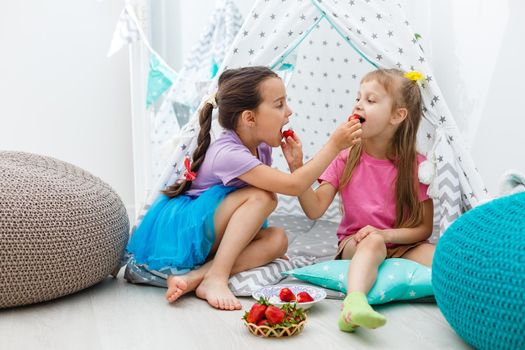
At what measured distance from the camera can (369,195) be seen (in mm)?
2092

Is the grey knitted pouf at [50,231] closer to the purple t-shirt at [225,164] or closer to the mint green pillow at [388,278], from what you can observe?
the purple t-shirt at [225,164]

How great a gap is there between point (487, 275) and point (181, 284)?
837mm

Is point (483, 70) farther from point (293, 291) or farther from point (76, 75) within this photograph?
point (76, 75)

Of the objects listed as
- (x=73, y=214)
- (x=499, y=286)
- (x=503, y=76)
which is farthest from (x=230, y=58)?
(x=499, y=286)

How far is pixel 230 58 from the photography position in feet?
7.02

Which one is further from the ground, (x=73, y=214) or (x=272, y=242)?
(x=73, y=214)

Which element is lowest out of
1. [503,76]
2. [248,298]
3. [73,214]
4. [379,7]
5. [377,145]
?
[248,298]

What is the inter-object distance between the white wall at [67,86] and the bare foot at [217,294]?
2077 millimetres

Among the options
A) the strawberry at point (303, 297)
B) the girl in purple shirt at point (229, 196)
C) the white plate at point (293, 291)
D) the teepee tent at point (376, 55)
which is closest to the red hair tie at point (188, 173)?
the girl in purple shirt at point (229, 196)

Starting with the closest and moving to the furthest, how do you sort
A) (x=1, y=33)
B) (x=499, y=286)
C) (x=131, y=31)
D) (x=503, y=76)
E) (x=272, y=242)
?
(x=499, y=286) → (x=272, y=242) → (x=503, y=76) → (x=131, y=31) → (x=1, y=33)

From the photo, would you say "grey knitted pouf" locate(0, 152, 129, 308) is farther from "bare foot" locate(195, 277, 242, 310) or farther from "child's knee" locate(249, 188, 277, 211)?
"child's knee" locate(249, 188, 277, 211)

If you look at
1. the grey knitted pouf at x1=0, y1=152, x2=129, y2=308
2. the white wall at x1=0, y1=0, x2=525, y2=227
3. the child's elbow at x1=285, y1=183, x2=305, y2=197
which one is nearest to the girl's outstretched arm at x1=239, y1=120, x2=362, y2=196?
the child's elbow at x1=285, y1=183, x2=305, y2=197

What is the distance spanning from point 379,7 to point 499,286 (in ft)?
3.80

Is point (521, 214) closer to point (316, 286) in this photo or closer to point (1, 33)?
point (316, 286)
